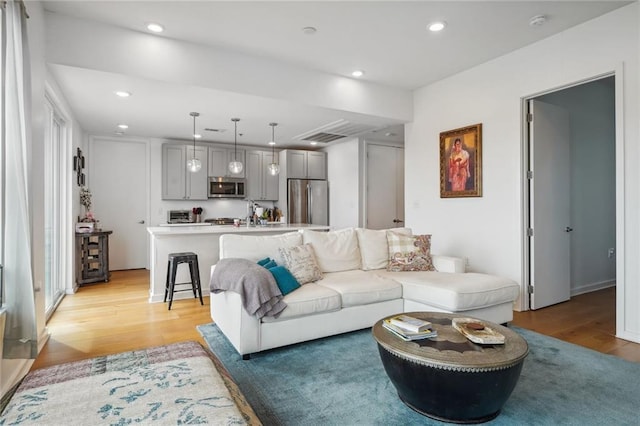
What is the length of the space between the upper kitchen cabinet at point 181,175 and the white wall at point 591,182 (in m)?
5.82

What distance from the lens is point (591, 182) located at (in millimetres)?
4707

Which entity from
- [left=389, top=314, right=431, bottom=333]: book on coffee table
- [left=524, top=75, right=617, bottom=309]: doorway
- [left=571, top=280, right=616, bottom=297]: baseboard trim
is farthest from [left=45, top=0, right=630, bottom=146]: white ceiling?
[left=571, top=280, right=616, bottom=297]: baseboard trim

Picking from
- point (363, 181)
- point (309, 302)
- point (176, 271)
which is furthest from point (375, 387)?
point (363, 181)

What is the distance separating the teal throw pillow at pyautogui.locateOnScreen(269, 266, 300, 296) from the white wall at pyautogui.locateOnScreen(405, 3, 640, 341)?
99.7 inches

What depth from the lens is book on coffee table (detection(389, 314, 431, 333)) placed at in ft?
6.57

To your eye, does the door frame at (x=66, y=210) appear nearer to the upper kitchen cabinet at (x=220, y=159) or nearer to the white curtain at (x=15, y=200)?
the upper kitchen cabinet at (x=220, y=159)

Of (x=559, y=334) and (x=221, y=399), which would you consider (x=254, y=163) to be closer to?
(x=559, y=334)

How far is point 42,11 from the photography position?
9.60ft

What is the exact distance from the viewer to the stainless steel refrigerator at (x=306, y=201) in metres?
7.20

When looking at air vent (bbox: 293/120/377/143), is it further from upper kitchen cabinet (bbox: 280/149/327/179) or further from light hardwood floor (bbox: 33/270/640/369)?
light hardwood floor (bbox: 33/270/640/369)

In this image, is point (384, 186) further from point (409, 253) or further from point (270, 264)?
point (270, 264)

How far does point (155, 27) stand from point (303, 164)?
169 inches

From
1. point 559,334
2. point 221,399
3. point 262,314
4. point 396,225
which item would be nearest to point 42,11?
point 262,314

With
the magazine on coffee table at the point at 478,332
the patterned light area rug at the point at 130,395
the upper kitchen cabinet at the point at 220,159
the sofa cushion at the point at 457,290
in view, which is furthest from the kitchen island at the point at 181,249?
the magazine on coffee table at the point at 478,332
